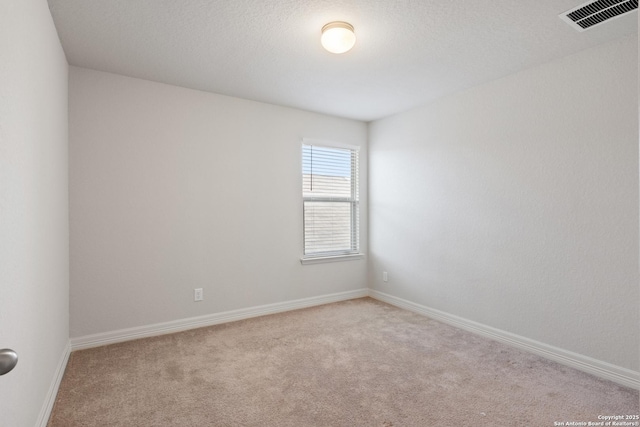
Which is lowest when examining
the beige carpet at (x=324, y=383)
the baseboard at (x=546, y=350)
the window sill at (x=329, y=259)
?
the beige carpet at (x=324, y=383)

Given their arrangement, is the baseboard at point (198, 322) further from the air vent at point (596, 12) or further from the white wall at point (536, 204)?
the air vent at point (596, 12)

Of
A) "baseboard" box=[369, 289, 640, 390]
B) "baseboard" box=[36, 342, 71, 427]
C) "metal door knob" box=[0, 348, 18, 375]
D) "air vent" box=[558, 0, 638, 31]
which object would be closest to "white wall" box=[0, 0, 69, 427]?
"baseboard" box=[36, 342, 71, 427]

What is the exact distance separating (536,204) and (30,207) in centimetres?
352

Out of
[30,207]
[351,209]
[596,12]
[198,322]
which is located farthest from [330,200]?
[30,207]

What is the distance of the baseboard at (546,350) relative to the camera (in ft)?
7.78

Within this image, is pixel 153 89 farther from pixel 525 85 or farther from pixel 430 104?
pixel 525 85

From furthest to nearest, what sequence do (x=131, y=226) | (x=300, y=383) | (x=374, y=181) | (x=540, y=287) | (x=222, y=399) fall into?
(x=374, y=181)
(x=131, y=226)
(x=540, y=287)
(x=300, y=383)
(x=222, y=399)

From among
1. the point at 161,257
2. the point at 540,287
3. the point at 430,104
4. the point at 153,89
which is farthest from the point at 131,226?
the point at 540,287

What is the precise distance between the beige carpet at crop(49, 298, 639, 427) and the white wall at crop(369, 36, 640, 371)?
1.33 feet

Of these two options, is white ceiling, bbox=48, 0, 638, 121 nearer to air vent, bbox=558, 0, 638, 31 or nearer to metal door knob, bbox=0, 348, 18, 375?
air vent, bbox=558, 0, 638, 31

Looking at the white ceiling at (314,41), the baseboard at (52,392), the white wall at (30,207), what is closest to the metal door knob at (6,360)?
the white wall at (30,207)

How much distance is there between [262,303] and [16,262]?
2.63m

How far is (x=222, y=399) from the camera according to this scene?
2139mm

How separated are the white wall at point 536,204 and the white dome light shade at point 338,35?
1695mm
